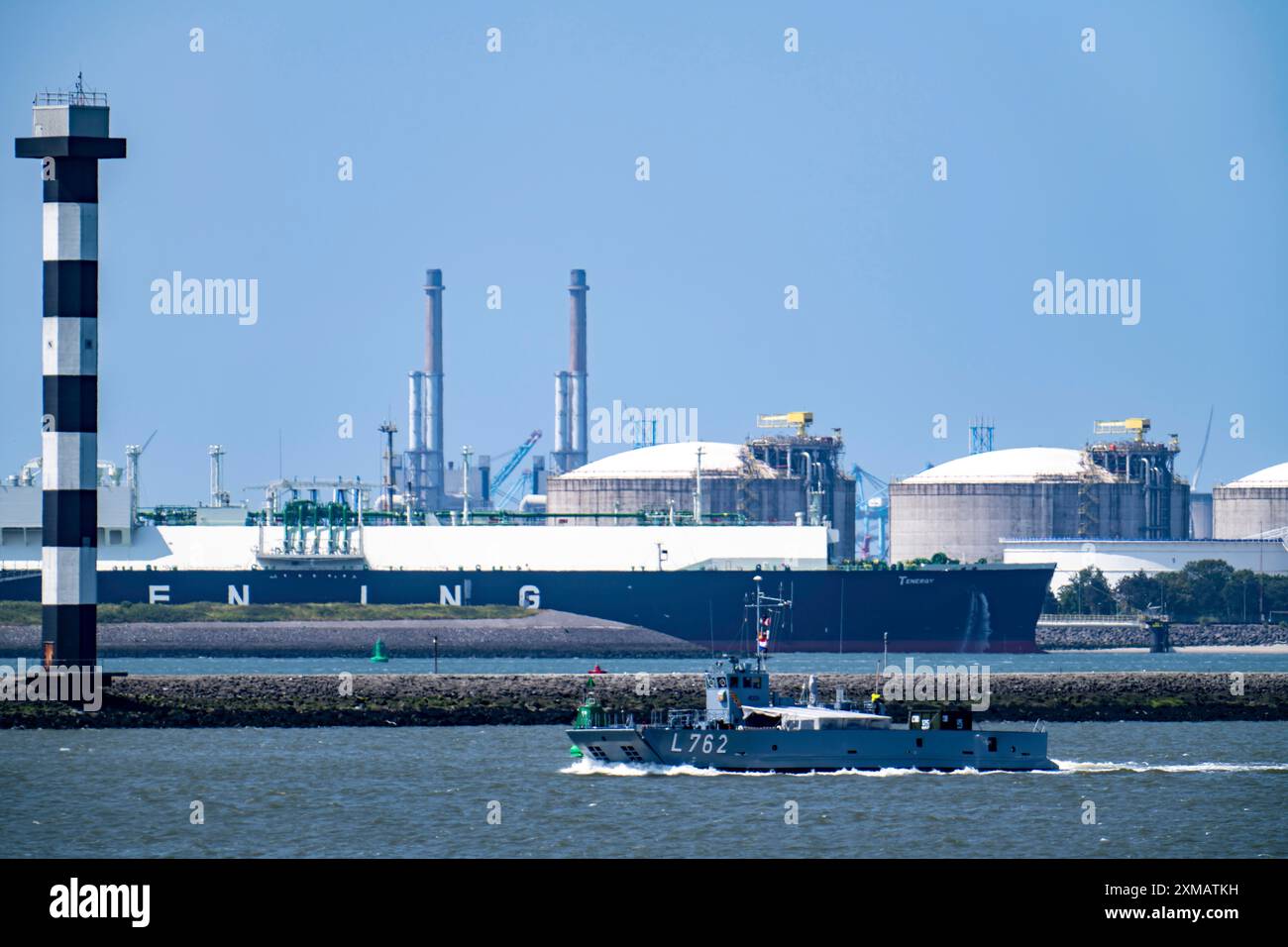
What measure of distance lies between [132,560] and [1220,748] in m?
87.4

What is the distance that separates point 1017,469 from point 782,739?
438ft

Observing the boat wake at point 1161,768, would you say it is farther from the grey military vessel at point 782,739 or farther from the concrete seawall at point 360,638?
the concrete seawall at point 360,638

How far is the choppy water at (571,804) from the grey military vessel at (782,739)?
457mm

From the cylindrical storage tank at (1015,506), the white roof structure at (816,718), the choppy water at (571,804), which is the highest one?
the cylindrical storage tank at (1015,506)

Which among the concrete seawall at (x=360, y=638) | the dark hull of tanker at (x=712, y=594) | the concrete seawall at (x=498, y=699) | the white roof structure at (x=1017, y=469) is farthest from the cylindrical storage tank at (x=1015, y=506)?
the concrete seawall at (x=498, y=699)

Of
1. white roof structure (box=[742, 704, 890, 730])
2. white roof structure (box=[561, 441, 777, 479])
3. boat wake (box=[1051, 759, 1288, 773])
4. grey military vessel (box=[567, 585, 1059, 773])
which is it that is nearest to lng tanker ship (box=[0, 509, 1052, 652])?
white roof structure (box=[561, 441, 777, 479])

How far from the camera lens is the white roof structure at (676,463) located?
562 feet

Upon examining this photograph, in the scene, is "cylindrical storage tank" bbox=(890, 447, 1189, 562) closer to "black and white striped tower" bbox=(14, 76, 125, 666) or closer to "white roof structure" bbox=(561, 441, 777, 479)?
"white roof structure" bbox=(561, 441, 777, 479)

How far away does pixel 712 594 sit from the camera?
129 m

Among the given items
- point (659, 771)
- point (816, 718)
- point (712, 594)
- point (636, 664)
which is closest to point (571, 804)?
point (659, 771)

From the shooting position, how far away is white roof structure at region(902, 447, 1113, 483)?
181250 millimetres
